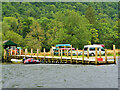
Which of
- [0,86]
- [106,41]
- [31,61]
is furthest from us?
[106,41]

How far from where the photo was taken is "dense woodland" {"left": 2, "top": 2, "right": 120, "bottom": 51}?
265ft

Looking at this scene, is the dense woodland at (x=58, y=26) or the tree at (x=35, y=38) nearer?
the dense woodland at (x=58, y=26)

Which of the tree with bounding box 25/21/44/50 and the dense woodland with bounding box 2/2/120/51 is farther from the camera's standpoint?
the tree with bounding box 25/21/44/50

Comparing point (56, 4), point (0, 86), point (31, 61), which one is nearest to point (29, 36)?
point (31, 61)

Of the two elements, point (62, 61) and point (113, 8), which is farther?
point (113, 8)

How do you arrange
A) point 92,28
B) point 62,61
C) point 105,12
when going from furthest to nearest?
point 105,12, point 92,28, point 62,61

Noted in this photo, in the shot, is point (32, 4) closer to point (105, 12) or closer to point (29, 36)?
point (105, 12)

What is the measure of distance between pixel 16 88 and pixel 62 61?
26.6 meters

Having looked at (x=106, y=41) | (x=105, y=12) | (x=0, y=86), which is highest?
(x=105, y=12)

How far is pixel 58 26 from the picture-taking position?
91500mm

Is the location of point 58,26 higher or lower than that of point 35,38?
higher

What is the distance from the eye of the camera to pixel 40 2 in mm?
171250

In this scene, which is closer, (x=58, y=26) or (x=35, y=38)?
(x=58, y=26)

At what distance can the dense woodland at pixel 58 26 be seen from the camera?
80.8m
